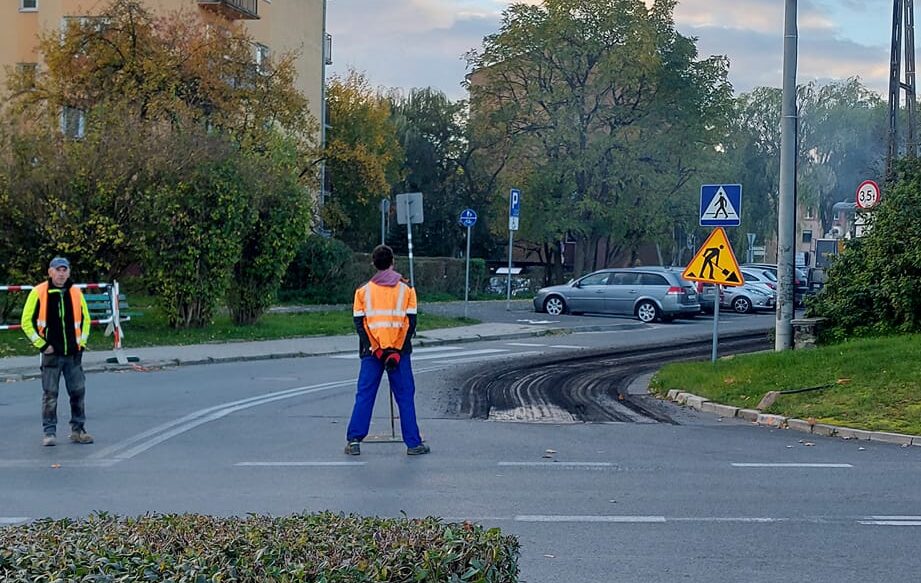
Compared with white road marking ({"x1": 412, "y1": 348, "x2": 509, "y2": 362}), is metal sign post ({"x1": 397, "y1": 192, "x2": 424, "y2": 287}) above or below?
above

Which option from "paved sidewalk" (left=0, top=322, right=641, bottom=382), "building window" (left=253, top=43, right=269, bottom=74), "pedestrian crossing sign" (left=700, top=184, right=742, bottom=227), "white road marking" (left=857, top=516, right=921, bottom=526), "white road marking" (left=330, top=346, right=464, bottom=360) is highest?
"building window" (left=253, top=43, right=269, bottom=74)

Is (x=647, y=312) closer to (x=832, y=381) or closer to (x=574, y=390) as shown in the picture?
(x=574, y=390)

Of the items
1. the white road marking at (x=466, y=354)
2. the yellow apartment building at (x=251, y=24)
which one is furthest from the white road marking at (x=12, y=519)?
the yellow apartment building at (x=251, y=24)

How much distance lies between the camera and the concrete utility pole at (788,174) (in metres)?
17.2

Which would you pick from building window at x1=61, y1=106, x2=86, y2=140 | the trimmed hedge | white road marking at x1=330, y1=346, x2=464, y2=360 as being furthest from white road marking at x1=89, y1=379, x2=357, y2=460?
building window at x1=61, y1=106, x2=86, y2=140

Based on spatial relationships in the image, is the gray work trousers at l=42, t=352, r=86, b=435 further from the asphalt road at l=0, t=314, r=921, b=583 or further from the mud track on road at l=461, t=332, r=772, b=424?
the mud track on road at l=461, t=332, r=772, b=424

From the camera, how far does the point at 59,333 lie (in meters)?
11.2

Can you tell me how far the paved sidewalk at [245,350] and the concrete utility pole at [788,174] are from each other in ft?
27.8

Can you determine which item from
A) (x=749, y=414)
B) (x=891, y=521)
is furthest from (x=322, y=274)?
(x=891, y=521)

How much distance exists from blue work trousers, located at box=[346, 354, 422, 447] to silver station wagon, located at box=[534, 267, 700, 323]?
22.6 meters

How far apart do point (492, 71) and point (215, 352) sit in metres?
28.2

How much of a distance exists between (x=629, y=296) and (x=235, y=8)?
694 inches

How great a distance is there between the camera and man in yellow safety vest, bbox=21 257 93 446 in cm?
1118

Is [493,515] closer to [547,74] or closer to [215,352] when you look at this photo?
[215,352]
